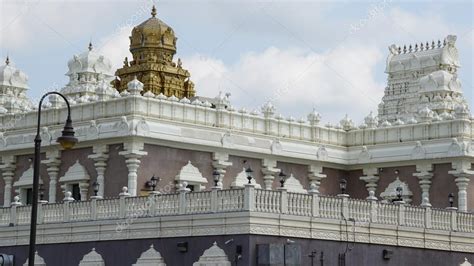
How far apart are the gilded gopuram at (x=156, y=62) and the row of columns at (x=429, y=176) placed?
28.6 ft

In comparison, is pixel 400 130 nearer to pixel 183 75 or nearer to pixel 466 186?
pixel 466 186

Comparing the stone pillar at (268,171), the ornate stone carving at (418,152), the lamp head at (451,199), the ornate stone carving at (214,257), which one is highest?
the ornate stone carving at (418,152)

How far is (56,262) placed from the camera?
139ft

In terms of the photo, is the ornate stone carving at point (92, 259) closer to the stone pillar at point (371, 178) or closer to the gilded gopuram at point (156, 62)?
the gilded gopuram at point (156, 62)

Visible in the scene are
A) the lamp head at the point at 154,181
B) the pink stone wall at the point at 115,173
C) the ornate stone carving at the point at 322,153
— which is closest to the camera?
the lamp head at the point at 154,181

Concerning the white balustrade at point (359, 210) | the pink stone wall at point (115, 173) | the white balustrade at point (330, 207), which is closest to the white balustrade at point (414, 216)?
the white balustrade at point (359, 210)

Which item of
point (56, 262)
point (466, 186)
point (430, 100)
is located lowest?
point (56, 262)

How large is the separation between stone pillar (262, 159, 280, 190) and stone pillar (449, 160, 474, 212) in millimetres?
7266

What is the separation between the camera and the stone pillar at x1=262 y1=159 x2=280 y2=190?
52562mm

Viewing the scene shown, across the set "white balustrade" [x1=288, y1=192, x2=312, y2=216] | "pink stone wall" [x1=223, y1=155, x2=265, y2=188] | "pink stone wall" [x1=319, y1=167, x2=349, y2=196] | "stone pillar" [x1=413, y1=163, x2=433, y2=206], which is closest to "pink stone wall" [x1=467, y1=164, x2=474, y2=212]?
"stone pillar" [x1=413, y1=163, x2=433, y2=206]

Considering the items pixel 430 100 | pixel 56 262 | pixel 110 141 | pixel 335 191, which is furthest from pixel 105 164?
pixel 430 100

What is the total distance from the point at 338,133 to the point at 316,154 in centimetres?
241

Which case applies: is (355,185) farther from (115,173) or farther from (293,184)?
(115,173)

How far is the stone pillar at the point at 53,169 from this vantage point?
5094 centimetres
